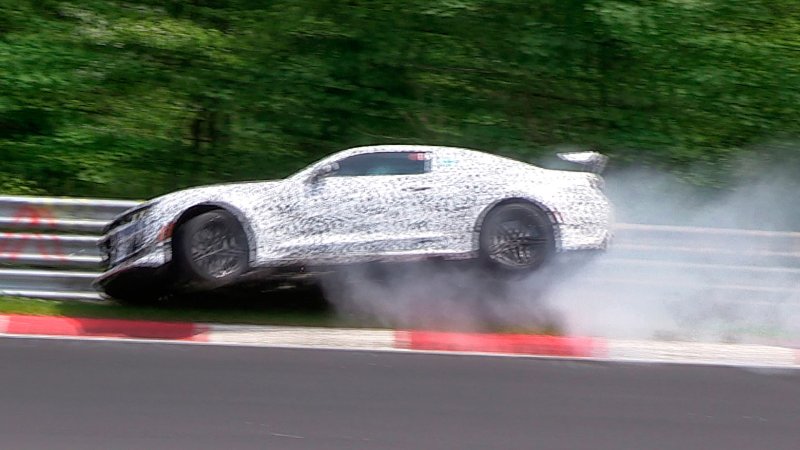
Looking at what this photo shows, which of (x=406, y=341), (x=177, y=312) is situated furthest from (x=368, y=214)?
(x=177, y=312)

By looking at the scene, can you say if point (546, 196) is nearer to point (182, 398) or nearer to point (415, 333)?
point (415, 333)

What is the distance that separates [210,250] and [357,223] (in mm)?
1216

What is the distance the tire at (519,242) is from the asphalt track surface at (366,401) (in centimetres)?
95

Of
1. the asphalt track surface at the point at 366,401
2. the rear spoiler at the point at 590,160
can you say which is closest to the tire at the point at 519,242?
the rear spoiler at the point at 590,160

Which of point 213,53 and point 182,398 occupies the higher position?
point 213,53

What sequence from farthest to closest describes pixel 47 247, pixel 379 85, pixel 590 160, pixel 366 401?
pixel 379 85 < pixel 47 247 < pixel 590 160 < pixel 366 401

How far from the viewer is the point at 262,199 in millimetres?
→ 9227

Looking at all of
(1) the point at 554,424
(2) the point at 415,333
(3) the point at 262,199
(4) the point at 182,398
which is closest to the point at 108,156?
(3) the point at 262,199

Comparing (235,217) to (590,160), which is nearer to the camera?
(235,217)

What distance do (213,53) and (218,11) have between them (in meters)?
0.63

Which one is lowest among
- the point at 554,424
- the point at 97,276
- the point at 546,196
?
the point at 97,276

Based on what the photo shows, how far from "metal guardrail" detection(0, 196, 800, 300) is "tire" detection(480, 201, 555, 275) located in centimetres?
89

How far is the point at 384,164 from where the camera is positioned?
943 cm

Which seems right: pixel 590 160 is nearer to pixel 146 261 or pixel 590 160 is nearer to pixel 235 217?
pixel 235 217
